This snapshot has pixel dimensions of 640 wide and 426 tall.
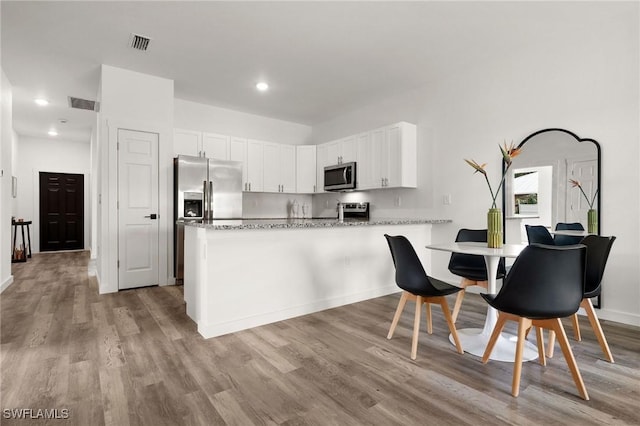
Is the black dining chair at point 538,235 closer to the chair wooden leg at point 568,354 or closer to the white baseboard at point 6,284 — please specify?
the chair wooden leg at point 568,354

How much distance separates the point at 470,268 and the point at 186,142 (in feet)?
13.6

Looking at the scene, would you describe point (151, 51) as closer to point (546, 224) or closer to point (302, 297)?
point (302, 297)

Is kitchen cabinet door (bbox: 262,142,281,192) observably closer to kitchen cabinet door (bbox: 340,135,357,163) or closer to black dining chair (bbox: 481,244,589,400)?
kitchen cabinet door (bbox: 340,135,357,163)

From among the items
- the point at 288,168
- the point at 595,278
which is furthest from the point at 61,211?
the point at 595,278

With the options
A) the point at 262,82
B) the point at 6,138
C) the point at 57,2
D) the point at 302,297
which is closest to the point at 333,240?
the point at 302,297

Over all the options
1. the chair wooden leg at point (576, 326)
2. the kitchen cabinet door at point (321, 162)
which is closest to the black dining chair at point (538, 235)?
the chair wooden leg at point (576, 326)

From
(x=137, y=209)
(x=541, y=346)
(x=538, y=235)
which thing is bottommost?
(x=541, y=346)

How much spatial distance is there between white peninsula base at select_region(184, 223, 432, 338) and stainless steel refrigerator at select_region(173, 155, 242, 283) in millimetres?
1389

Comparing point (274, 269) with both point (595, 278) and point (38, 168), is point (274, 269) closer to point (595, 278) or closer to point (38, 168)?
point (595, 278)

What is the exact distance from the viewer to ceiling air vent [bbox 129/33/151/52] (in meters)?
3.31

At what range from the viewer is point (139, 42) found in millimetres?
3406

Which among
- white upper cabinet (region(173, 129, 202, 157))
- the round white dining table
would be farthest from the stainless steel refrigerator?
the round white dining table

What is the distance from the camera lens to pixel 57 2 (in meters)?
2.78

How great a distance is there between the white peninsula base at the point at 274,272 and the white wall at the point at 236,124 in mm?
2802
